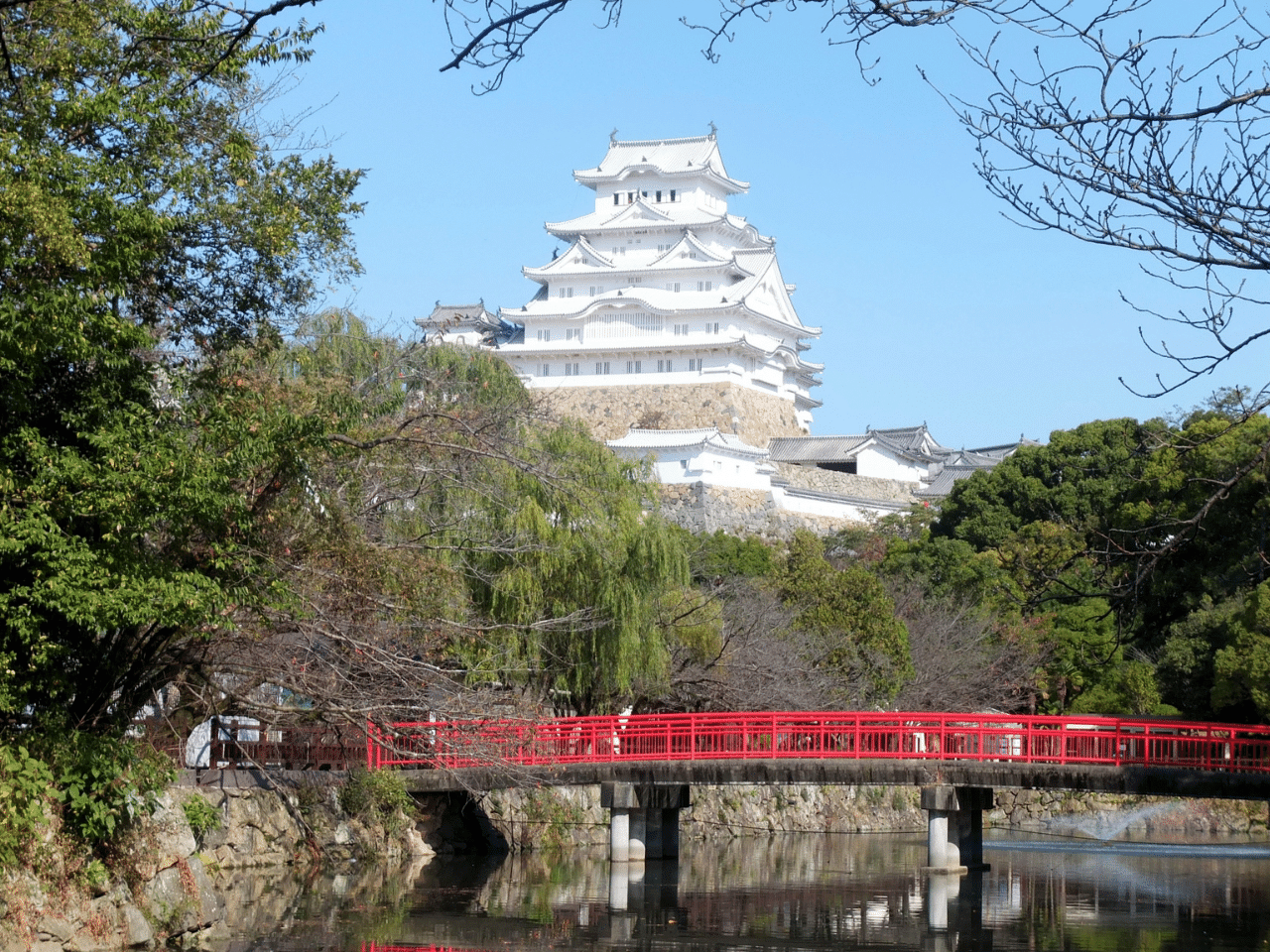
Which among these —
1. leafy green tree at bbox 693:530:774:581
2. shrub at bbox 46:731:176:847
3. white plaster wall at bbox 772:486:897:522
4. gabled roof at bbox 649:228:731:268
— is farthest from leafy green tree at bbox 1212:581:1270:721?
gabled roof at bbox 649:228:731:268

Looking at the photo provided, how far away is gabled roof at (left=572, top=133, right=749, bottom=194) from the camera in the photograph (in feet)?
184

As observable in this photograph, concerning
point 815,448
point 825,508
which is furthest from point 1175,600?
point 815,448

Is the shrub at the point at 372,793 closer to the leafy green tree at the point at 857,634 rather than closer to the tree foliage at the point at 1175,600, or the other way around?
the tree foliage at the point at 1175,600

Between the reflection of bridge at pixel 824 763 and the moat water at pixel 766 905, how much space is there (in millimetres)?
837

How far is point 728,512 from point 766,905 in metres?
30.0

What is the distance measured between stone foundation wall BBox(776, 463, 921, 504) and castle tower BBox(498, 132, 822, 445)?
272 cm

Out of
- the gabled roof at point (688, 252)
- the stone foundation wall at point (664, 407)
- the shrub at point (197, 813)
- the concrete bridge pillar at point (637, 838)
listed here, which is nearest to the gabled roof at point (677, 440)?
the stone foundation wall at point (664, 407)

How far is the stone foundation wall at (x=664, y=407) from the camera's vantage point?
50.5m

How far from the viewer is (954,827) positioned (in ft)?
63.9

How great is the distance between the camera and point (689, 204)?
185ft

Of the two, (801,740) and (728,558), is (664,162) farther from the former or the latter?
(801,740)

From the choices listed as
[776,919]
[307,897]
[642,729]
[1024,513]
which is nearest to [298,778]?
[307,897]

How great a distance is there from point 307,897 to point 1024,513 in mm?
26150

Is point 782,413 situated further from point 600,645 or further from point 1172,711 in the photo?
point 600,645
